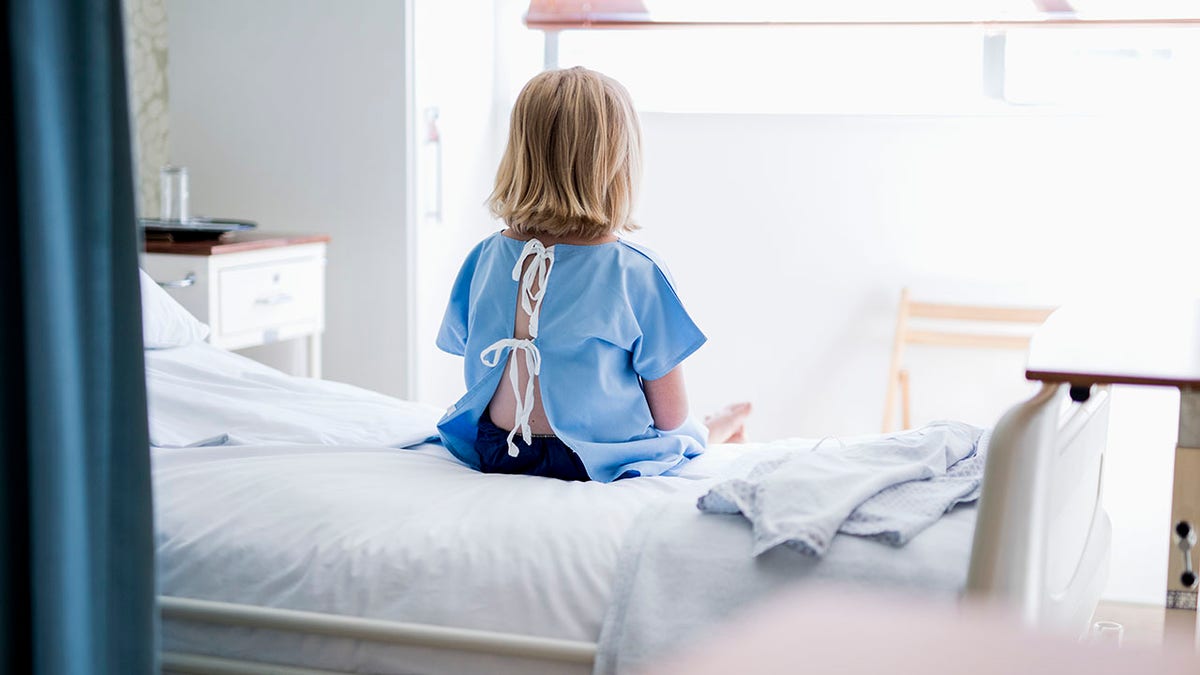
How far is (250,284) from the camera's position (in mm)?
2936

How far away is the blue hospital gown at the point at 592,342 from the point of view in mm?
1782

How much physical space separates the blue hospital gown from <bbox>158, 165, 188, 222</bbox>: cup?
1385 millimetres

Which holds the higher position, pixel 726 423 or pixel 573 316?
pixel 573 316

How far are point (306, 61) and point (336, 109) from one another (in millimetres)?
146

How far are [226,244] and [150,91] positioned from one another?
77 centimetres

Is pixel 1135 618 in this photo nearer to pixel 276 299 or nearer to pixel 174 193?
pixel 276 299

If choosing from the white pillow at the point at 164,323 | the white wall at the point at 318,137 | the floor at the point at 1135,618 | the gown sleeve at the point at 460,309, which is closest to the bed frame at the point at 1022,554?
the gown sleeve at the point at 460,309

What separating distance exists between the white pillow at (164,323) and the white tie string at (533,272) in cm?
81

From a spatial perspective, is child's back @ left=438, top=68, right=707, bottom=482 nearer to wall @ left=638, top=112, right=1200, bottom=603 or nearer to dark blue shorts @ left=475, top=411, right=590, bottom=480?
dark blue shorts @ left=475, top=411, right=590, bottom=480

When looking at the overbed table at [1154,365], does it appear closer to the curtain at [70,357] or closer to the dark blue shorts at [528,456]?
the dark blue shorts at [528,456]

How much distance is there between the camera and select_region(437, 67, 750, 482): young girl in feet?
5.86

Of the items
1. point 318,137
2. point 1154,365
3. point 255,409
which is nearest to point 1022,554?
point 1154,365

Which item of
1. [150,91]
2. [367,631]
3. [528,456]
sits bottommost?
[367,631]

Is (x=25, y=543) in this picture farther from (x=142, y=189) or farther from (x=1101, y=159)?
(x=1101, y=159)
